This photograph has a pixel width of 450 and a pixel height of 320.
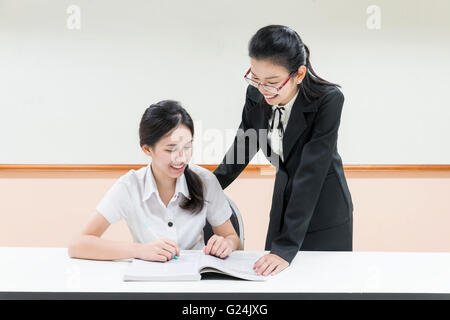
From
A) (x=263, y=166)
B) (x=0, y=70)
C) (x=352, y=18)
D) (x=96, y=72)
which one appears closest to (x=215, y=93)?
(x=263, y=166)

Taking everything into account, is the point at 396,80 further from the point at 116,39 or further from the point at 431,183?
the point at 116,39

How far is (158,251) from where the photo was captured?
49.3 inches

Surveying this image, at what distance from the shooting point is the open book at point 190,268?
1096 mm

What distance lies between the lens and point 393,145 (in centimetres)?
265

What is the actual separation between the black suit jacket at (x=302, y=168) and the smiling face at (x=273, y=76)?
93 mm

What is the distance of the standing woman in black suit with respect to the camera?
4.19 feet

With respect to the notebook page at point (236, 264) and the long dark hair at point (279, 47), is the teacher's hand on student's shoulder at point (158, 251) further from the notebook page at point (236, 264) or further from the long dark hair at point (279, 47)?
the long dark hair at point (279, 47)

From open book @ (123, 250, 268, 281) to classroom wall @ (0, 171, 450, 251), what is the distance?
1.34 m

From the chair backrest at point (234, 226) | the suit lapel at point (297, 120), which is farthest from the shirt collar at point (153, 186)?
the suit lapel at point (297, 120)

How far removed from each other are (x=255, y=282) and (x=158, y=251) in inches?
12.2

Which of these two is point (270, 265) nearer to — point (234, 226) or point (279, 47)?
point (234, 226)

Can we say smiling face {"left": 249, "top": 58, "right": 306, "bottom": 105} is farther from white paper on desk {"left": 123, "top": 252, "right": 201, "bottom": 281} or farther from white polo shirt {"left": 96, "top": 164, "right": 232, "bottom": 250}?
white paper on desk {"left": 123, "top": 252, "right": 201, "bottom": 281}

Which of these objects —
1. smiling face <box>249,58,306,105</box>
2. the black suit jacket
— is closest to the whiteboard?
the black suit jacket
